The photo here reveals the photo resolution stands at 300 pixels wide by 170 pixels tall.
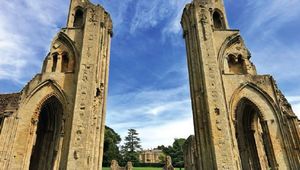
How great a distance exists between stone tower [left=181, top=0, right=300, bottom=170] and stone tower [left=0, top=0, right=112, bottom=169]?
5.45m

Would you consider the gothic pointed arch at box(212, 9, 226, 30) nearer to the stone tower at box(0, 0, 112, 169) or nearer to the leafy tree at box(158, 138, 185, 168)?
the stone tower at box(0, 0, 112, 169)

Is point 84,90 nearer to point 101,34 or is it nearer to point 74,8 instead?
point 101,34

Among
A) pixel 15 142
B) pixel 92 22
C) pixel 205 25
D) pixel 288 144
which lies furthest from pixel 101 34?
pixel 288 144

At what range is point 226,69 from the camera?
47.4 ft

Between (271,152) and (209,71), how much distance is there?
506 cm

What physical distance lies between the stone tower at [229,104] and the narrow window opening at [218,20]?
69 millimetres

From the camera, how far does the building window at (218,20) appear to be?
16.8 m

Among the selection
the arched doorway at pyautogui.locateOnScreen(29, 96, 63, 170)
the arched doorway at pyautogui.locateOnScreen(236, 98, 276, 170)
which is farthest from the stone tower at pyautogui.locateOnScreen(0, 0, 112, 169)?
the arched doorway at pyautogui.locateOnScreen(236, 98, 276, 170)

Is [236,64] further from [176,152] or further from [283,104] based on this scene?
[176,152]

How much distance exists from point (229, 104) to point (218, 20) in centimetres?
697

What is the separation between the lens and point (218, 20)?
1720cm

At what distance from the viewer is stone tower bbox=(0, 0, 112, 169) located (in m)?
11.5

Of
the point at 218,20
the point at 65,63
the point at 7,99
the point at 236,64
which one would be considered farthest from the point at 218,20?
the point at 7,99

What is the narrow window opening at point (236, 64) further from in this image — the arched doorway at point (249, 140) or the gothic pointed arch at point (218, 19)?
the gothic pointed arch at point (218, 19)
